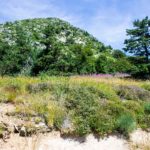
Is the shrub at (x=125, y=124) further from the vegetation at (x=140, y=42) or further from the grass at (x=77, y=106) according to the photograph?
the vegetation at (x=140, y=42)

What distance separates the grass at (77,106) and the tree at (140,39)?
1731 centimetres

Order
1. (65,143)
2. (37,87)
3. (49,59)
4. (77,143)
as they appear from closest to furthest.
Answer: (65,143), (77,143), (37,87), (49,59)

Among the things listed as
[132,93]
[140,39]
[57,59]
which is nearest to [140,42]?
[140,39]

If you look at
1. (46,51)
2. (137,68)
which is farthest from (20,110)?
(46,51)

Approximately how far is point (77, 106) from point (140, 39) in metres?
20.0

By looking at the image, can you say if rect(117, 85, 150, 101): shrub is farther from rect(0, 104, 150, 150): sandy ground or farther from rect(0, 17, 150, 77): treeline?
rect(0, 17, 150, 77): treeline

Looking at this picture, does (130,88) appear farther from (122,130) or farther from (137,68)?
(137,68)

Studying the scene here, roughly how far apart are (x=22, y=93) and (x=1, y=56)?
27.8m

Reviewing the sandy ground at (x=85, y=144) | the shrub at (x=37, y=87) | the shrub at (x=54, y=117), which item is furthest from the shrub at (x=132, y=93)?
the shrub at (x=54, y=117)

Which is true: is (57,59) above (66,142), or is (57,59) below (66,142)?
above

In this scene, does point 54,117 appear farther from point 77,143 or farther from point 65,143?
point 77,143

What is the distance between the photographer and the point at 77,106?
12.9 m

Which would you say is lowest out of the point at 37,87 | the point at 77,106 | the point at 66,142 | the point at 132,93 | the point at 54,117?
the point at 66,142

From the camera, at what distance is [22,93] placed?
13.0m
